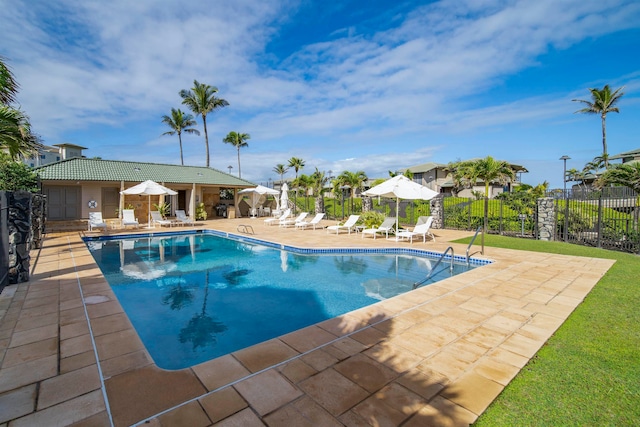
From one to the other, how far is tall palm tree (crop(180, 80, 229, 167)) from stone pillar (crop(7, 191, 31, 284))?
87.8 ft

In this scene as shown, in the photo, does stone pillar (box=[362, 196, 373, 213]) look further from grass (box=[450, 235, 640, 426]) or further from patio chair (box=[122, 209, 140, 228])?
grass (box=[450, 235, 640, 426])

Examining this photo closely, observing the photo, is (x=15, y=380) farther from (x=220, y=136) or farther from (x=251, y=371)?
(x=220, y=136)

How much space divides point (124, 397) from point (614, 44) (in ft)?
71.0

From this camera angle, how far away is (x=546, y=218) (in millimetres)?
12117

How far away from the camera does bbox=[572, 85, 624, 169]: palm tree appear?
91.1 feet

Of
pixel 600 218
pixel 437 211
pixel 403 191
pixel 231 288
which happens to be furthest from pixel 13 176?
pixel 600 218

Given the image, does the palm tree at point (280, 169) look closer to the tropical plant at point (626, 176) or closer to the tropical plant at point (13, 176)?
the tropical plant at point (13, 176)

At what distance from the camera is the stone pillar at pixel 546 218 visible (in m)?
11.9

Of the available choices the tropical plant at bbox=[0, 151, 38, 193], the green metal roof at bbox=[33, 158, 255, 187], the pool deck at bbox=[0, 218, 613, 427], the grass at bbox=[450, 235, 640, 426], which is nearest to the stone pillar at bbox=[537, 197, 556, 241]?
the pool deck at bbox=[0, 218, 613, 427]

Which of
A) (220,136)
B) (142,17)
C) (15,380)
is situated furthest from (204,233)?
(220,136)

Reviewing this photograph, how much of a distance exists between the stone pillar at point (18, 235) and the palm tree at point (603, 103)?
3880cm

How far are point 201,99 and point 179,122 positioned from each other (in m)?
6.25

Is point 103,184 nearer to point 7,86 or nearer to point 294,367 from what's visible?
point 7,86

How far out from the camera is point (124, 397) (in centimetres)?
258
